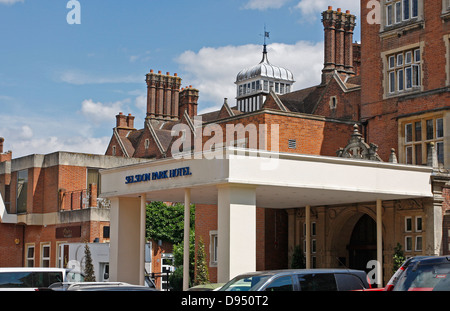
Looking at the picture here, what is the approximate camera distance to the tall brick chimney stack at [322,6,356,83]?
47906mm

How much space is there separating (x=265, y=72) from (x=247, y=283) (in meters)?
65.6

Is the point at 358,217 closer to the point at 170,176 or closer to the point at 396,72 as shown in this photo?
the point at 396,72

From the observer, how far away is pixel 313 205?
27.5 metres

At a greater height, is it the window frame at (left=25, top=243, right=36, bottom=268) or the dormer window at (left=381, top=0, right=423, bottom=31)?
the dormer window at (left=381, top=0, right=423, bottom=31)

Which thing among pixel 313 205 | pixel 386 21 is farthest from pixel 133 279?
pixel 386 21

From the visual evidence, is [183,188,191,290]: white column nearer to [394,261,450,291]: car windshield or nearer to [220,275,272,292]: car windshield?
[220,275,272,292]: car windshield

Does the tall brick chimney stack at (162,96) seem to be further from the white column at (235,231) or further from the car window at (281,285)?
the car window at (281,285)

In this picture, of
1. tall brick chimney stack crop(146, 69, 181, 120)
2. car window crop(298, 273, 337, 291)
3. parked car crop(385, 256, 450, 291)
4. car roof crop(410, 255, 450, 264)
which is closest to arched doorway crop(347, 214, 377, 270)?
car window crop(298, 273, 337, 291)

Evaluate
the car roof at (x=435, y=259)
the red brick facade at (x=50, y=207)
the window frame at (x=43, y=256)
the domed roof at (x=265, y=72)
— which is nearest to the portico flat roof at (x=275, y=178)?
the red brick facade at (x=50, y=207)

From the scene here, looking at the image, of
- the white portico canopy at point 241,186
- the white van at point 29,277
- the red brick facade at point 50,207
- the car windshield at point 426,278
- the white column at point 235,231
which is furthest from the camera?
the red brick facade at point 50,207

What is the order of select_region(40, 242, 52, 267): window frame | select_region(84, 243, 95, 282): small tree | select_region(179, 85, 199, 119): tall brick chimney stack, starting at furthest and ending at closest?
select_region(179, 85, 199, 119): tall brick chimney stack, select_region(40, 242, 52, 267): window frame, select_region(84, 243, 95, 282): small tree

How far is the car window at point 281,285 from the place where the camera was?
42.5ft

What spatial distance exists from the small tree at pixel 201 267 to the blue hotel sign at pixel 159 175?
19.2 ft

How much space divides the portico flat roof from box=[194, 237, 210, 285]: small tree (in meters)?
4.41
